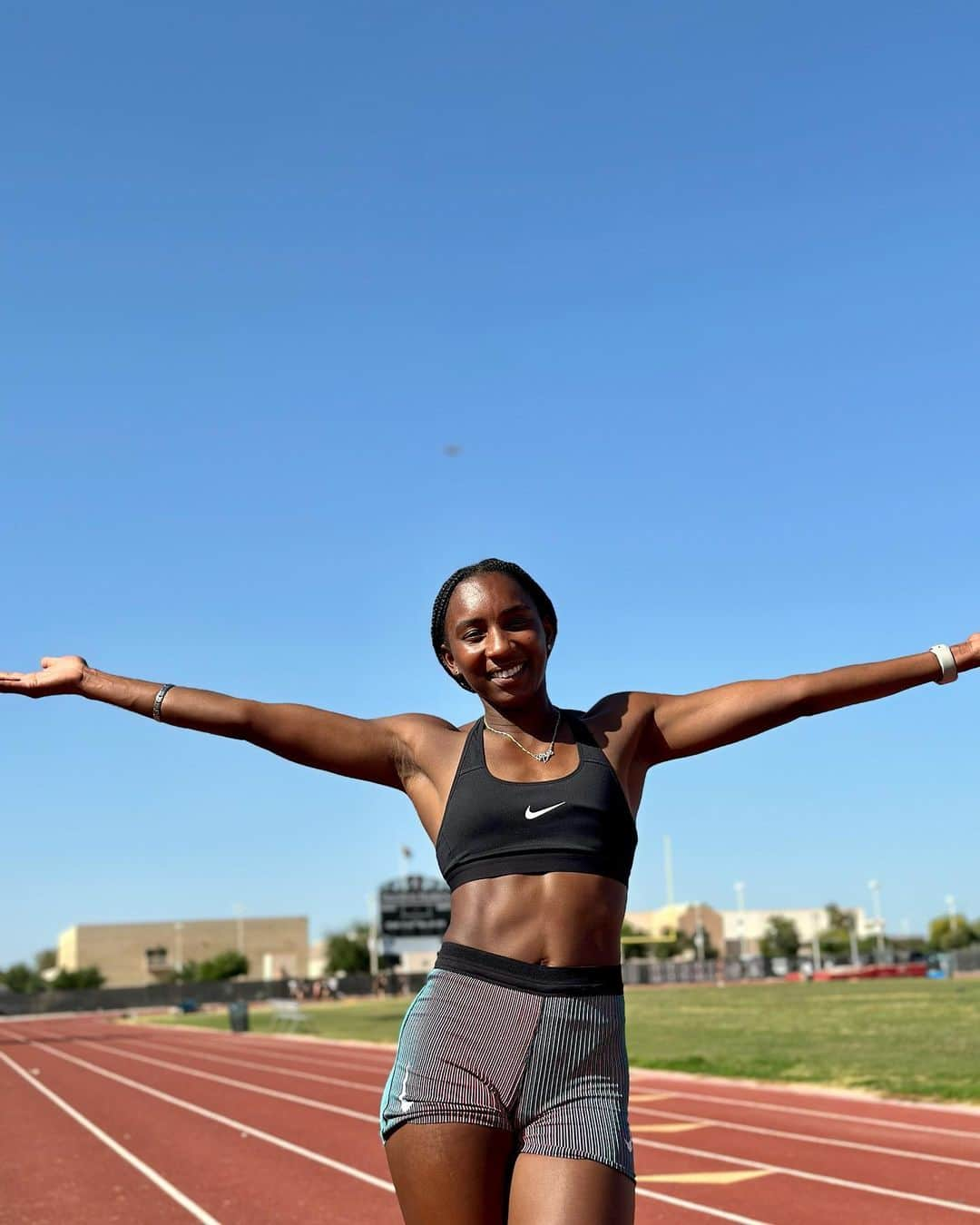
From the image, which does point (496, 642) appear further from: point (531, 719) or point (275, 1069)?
point (275, 1069)

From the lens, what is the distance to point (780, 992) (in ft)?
162

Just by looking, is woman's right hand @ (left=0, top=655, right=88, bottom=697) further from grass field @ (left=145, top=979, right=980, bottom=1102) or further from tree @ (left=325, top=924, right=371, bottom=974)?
tree @ (left=325, top=924, right=371, bottom=974)

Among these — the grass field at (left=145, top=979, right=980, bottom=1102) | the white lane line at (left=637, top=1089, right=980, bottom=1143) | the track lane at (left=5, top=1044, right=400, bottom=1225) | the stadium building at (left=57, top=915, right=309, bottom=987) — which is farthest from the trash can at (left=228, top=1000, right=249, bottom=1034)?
the stadium building at (left=57, top=915, right=309, bottom=987)

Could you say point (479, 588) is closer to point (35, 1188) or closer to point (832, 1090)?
point (35, 1188)

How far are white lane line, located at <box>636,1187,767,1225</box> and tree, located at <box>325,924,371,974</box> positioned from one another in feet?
283

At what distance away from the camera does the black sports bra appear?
2652mm

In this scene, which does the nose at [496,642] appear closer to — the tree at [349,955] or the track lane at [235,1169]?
the track lane at [235,1169]

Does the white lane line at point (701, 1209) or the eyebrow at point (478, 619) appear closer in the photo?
the eyebrow at point (478, 619)

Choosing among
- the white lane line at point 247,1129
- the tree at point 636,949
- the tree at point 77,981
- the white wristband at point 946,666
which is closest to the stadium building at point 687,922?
the tree at point 636,949

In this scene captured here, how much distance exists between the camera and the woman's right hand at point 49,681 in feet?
10.4

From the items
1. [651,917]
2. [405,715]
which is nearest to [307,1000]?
[651,917]

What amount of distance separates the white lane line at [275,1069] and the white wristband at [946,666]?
1393cm

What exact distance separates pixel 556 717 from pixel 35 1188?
10650 millimetres

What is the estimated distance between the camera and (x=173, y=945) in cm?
11344
